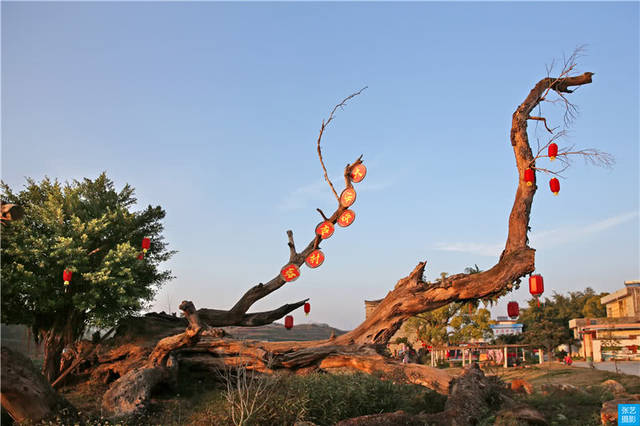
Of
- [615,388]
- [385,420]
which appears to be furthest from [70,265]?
[615,388]

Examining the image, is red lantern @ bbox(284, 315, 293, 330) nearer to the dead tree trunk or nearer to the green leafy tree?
the dead tree trunk

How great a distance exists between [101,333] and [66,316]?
4.61 feet

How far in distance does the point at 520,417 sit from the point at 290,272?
9.18 metres

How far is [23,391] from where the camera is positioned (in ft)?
34.3

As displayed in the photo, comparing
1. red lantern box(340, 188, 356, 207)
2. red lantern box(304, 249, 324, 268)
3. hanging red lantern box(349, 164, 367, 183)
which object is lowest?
red lantern box(304, 249, 324, 268)

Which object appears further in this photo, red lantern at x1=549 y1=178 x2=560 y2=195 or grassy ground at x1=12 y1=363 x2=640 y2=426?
red lantern at x1=549 y1=178 x2=560 y2=195

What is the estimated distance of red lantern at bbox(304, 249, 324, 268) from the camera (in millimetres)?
16750

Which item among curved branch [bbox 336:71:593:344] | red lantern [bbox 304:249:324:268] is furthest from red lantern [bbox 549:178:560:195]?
red lantern [bbox 304:249:324:268]

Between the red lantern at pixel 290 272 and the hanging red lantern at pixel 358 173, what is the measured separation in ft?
12.3

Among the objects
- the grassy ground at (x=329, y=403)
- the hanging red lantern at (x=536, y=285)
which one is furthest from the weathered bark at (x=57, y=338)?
the hanging red lantern at (x=536, y=285)

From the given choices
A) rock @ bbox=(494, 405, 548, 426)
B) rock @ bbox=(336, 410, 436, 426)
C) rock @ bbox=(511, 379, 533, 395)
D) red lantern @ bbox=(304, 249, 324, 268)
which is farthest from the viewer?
red lantern @ bbox=(304, 249, 324, 268)

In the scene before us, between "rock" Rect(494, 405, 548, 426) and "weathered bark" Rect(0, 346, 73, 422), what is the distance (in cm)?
962

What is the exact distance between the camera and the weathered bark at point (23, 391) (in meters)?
10.3

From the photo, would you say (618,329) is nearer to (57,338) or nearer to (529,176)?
(529,176)
